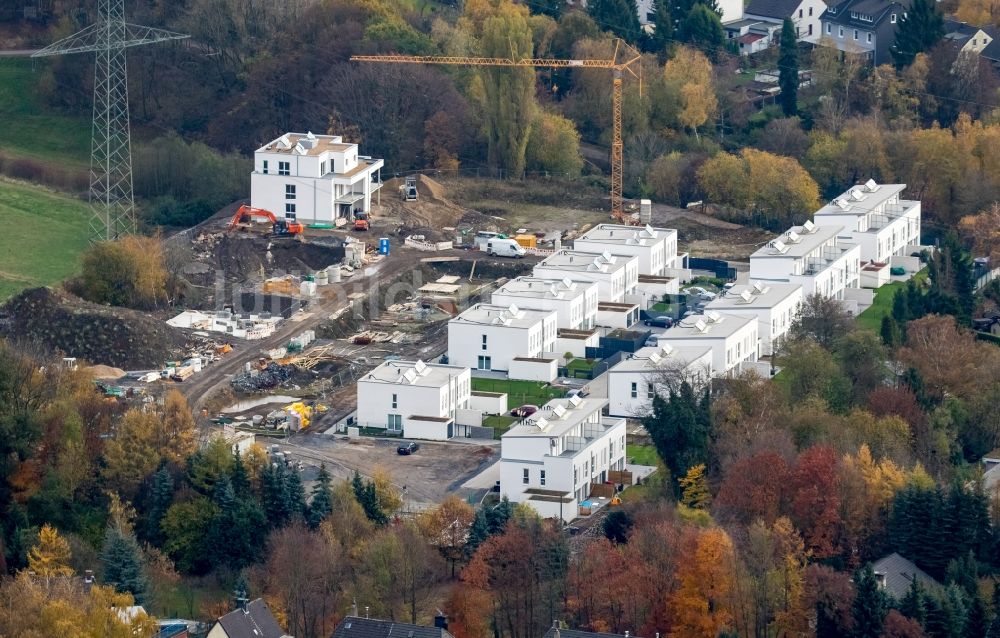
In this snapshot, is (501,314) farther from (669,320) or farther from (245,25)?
(245,25)

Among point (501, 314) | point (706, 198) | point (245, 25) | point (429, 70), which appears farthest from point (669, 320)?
point (245, 25)

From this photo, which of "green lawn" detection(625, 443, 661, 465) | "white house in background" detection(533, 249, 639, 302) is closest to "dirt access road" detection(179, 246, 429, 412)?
"white house in background" detection(533, 249, 639, 302)

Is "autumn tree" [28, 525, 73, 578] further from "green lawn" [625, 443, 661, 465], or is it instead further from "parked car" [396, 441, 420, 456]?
"green lawn" [625, 443, 661, 465]

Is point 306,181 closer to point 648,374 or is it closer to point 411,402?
point 411,402

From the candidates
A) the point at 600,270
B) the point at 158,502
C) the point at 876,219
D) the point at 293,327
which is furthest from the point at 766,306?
the point at 158,502

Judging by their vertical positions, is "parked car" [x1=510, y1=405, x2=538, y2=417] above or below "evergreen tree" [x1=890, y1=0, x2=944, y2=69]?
below

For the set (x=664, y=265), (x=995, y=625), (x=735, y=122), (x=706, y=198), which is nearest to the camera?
(x=995, y=625)
